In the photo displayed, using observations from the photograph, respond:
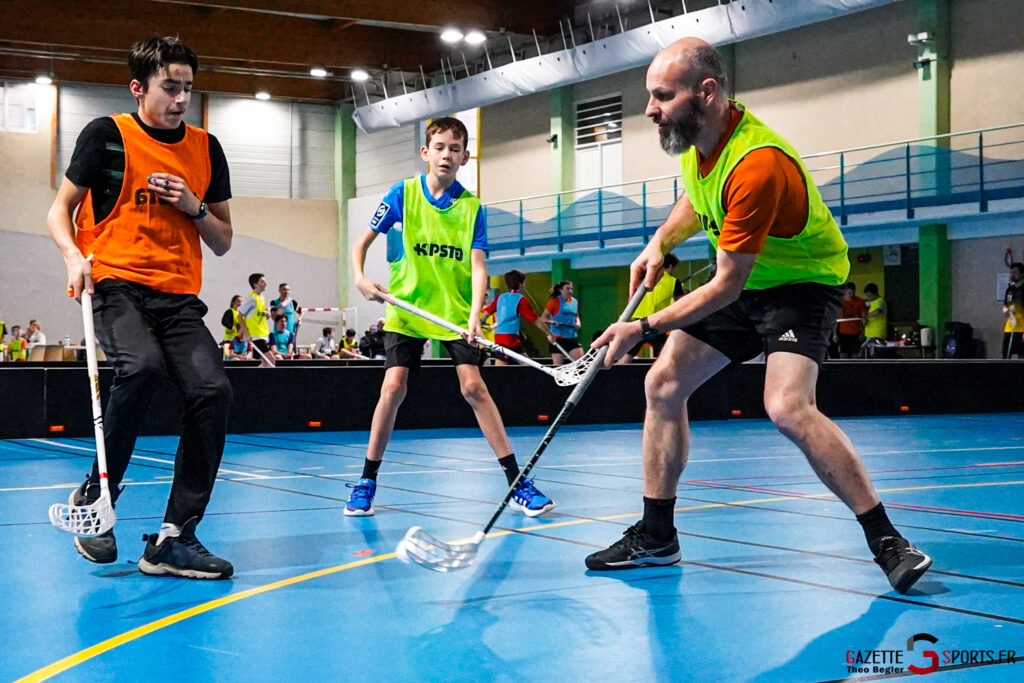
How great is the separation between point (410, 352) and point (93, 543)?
6.40ft

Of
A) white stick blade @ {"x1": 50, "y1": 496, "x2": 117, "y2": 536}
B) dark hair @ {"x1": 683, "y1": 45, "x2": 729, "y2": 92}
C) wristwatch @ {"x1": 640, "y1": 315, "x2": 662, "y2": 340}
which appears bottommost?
white stick blade @ {"x1": 50, "y1": 496, "x2": 117, "y2": 536}

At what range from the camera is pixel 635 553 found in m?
4.01

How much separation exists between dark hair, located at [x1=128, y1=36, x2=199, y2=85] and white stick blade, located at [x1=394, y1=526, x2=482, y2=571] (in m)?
1.70

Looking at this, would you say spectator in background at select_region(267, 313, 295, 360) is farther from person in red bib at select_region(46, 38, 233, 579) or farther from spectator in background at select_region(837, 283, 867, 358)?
person in red bib at select_region(46, 38, 233, 579)

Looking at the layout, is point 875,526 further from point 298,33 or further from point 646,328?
point 298,33

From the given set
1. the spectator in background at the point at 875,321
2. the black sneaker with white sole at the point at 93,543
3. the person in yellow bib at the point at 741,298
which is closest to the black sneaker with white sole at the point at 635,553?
the person in yellow bib at the point at 741,298

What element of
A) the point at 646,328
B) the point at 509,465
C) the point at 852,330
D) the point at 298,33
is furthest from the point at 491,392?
the point at 298,33

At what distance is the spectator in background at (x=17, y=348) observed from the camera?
84.0 ft

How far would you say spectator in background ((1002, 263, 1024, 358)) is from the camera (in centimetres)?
1662

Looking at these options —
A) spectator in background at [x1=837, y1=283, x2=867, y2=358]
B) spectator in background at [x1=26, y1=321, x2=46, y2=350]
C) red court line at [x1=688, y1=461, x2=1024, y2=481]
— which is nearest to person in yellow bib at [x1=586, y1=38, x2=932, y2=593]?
red court line at [x1=688, y1=461, x2=1024, y2=481]

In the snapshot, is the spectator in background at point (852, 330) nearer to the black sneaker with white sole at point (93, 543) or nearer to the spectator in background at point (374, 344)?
the spectator in background at point (374, 344)

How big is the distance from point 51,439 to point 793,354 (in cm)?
784

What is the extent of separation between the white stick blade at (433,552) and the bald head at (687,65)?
5.24 feet

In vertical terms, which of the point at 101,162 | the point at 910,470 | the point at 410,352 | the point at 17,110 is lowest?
the point at 910,470
